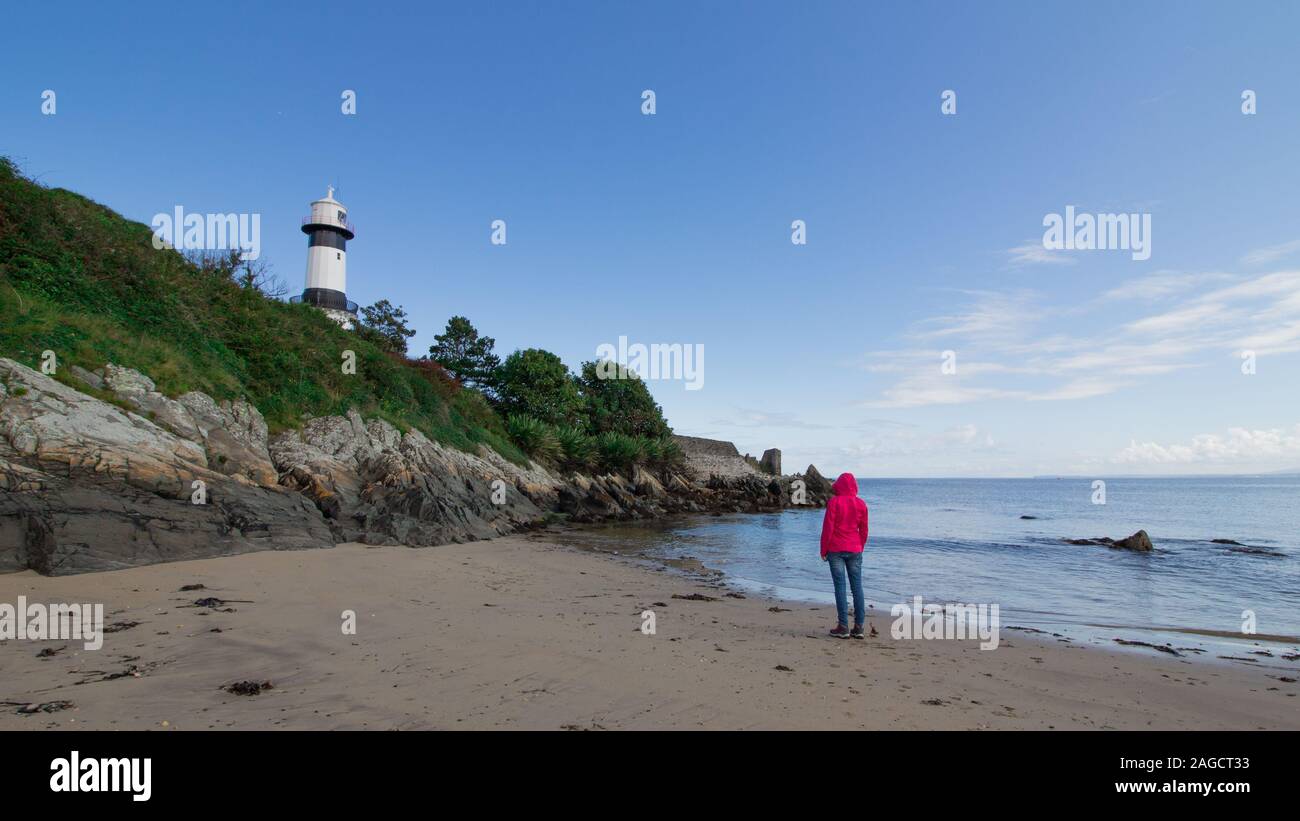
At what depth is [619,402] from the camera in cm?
4256

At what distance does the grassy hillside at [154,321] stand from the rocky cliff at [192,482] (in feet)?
2.45

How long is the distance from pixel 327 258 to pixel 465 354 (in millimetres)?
10971

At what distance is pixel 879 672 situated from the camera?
579cm

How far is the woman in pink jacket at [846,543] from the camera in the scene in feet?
25.0

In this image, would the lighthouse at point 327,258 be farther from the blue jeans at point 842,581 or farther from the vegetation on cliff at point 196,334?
the blue jeans at point 842,581

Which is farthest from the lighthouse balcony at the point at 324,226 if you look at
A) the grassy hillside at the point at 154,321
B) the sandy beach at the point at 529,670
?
the sandy beach at the point at 529,670

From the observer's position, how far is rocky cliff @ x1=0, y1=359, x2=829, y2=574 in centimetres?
849

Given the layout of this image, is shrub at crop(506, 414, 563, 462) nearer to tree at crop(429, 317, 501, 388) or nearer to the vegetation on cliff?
the vegetation on cliff

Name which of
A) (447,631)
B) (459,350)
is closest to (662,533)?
(447,631)

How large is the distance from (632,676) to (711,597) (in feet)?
17.8

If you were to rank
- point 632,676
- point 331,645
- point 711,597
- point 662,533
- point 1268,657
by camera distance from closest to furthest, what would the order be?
point 632,676 → point 331,645 → point 1268,657 → point 711,597 → point 662,533

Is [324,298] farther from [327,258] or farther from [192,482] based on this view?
[192,482]
